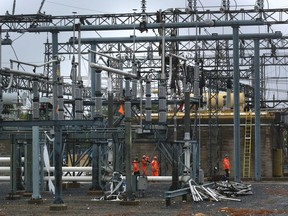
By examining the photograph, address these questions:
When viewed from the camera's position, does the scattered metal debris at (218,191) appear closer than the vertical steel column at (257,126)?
Yes

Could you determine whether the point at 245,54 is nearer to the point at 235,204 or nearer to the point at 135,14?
the point at 135,14

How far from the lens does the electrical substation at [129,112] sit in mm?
22016

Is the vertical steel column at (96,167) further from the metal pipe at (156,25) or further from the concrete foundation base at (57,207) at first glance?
the metal pipe at (156,25)

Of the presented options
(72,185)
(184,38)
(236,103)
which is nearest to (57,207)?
(72,185)

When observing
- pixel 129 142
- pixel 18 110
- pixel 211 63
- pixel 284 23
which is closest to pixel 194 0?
pixel 284 23

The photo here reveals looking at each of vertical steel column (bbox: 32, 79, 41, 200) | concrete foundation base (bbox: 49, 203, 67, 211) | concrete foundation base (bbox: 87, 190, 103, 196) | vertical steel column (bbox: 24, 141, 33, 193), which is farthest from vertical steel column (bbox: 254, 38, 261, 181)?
concrete foundation base (bbox: 49, 203, 67, 211)

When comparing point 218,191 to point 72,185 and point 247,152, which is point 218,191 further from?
point 247,152

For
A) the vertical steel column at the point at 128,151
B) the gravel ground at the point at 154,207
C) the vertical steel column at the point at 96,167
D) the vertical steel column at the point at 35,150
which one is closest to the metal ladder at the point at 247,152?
the gravel ground at the point at 154,207

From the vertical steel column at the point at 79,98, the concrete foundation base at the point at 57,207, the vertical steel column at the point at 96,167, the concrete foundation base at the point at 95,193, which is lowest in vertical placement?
the concrete foundation base at the point at 95,193

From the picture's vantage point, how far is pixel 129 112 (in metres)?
21.0

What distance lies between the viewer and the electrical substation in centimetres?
2202

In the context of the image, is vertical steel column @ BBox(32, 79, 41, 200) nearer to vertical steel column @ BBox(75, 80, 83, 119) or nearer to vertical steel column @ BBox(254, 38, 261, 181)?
vertical steel column @ BBox(75, 80, 83, 119)

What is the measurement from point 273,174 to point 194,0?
441 inches

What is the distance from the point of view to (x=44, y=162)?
87.6ft
